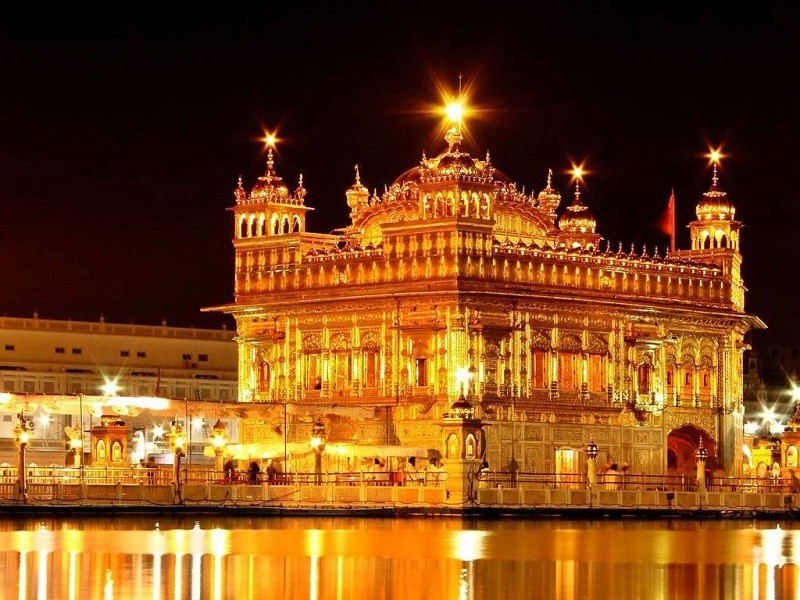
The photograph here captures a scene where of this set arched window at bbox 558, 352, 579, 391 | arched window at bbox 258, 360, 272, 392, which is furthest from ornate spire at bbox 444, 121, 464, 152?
arched window at bbox 258, 360, 272, 392

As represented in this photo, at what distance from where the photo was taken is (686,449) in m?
74.2

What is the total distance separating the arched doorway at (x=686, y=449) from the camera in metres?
72.7

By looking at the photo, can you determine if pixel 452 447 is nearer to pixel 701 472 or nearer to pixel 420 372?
pixel 420 372

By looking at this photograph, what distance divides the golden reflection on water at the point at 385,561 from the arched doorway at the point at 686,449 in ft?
70.2

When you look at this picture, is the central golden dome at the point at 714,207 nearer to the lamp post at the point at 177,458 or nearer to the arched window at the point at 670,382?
the arched window at the point at 670,382

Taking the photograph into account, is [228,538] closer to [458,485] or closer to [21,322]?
[458,485]

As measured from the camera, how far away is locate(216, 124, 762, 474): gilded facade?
216ft

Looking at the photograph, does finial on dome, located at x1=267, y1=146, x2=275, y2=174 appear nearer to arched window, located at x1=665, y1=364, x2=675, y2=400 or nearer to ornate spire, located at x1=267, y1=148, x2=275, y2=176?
ornate spire, located at x1=267, y1=148, x2=275, y2=176

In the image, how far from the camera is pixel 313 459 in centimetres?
6806

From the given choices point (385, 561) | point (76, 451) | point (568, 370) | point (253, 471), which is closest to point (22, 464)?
point (253, 471)

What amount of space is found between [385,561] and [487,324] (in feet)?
95.4

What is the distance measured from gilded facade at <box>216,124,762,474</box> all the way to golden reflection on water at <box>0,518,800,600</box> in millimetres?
15042

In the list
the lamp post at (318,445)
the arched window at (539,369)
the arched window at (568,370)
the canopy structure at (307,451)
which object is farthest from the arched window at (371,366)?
the arched window at (568,370)

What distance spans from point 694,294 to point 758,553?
3159 centimetres
